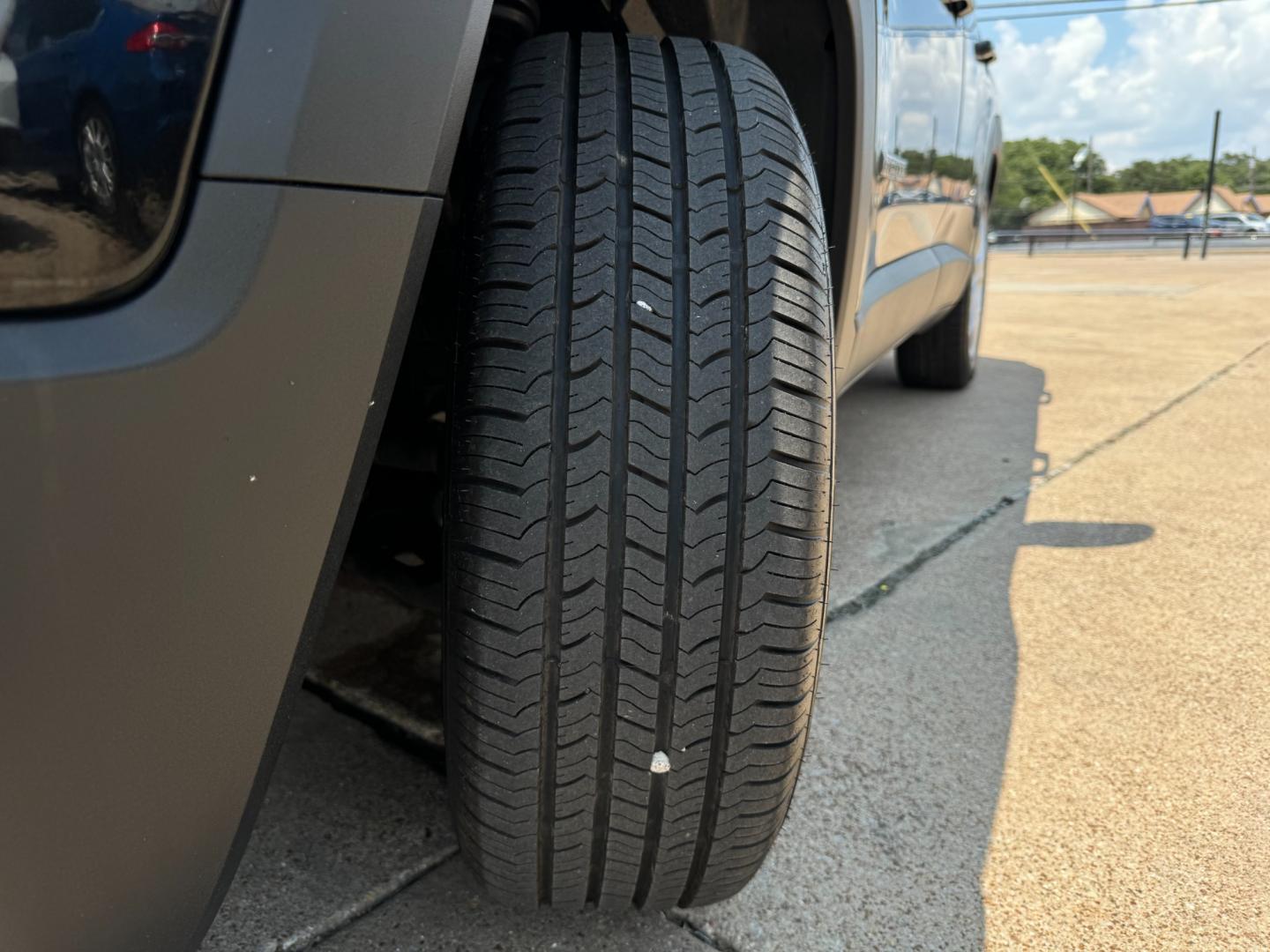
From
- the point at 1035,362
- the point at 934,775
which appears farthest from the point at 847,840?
the point at 1035,362

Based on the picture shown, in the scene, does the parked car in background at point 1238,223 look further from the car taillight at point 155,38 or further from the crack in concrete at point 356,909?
the car taillight at point 155,38

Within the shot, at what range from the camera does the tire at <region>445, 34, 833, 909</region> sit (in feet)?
3.28

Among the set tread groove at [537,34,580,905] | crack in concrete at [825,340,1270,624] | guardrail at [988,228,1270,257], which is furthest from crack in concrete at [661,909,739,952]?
guardrail at [988,228,1270,257]

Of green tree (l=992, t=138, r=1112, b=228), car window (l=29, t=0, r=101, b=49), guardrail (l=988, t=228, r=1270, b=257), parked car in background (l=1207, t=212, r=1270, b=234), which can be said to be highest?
green tree (l=992, t=138, r=1112, b=228)

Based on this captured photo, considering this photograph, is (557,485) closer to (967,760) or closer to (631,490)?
(631,490)

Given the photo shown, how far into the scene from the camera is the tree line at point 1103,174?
263ft

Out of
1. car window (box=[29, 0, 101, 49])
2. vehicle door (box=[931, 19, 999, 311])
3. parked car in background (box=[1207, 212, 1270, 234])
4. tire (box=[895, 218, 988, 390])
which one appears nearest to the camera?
car window (box=[29, 0, 101, 49])

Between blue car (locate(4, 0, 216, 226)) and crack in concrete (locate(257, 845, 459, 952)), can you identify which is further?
crack in concrete (locate(257, 845, 459, 952))

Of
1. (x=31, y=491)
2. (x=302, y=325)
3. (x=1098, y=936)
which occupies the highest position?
(x=302, y=325)

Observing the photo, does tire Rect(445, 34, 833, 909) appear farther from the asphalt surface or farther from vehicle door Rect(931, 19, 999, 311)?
vehicle door Rect(931, 19, 999, 311)

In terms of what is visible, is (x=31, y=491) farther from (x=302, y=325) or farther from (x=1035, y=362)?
(x=1035, y=362)

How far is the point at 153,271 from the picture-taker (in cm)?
75

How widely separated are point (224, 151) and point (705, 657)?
65 centimetres

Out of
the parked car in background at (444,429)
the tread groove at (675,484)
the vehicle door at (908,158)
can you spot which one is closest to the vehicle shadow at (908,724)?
the parked car in background at (444,429)
